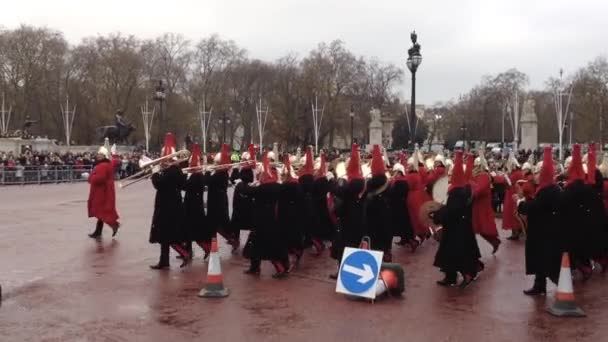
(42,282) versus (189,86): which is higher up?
(189,86)

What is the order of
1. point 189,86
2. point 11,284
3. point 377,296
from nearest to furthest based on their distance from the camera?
point 377,296, point 11,284, point 189,86

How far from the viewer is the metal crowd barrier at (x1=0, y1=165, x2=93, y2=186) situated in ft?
103

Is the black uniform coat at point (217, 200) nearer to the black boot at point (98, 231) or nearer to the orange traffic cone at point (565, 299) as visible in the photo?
the black boot at point (98, 231)

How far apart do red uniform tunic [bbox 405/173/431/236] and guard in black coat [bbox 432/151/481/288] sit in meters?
3.57

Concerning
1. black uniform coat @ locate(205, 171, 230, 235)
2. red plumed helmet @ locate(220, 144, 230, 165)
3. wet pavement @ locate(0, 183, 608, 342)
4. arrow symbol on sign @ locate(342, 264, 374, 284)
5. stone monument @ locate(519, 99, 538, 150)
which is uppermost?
stone monument @ locate(519, 99, 538, 150)

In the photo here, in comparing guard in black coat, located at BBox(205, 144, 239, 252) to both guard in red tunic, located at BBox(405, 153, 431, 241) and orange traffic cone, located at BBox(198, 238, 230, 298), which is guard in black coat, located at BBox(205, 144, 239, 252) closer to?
orange traffic cone, located at BBox(198, 238, 230, 298)

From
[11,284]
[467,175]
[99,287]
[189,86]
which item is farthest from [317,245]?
[189,86]

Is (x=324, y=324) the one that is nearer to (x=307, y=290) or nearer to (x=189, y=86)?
(x=307, y=290)

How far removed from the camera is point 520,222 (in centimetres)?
1422

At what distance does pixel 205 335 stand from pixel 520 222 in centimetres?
904

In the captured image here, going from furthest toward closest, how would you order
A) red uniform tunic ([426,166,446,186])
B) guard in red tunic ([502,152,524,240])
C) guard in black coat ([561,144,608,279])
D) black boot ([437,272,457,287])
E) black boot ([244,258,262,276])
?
guard in red tunic ([502,152,524,240]) < red uniform tunic ([426,166,446,186]) < black boot ([244,258,262,276]) < black boot ([437,272,457,287]) < guard in black coat ([561,144,608,279])

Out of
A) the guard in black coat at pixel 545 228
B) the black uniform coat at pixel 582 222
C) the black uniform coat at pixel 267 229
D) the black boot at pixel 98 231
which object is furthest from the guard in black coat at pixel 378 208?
the black boot at pixel 98 231

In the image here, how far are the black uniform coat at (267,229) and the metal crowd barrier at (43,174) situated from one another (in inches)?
964

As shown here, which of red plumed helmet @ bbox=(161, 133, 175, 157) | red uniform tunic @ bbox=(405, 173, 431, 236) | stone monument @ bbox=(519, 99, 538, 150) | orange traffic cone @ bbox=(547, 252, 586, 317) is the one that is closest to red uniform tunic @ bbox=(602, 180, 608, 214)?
red uniform tunic @ bbox=(405, 173, 431, 236)
